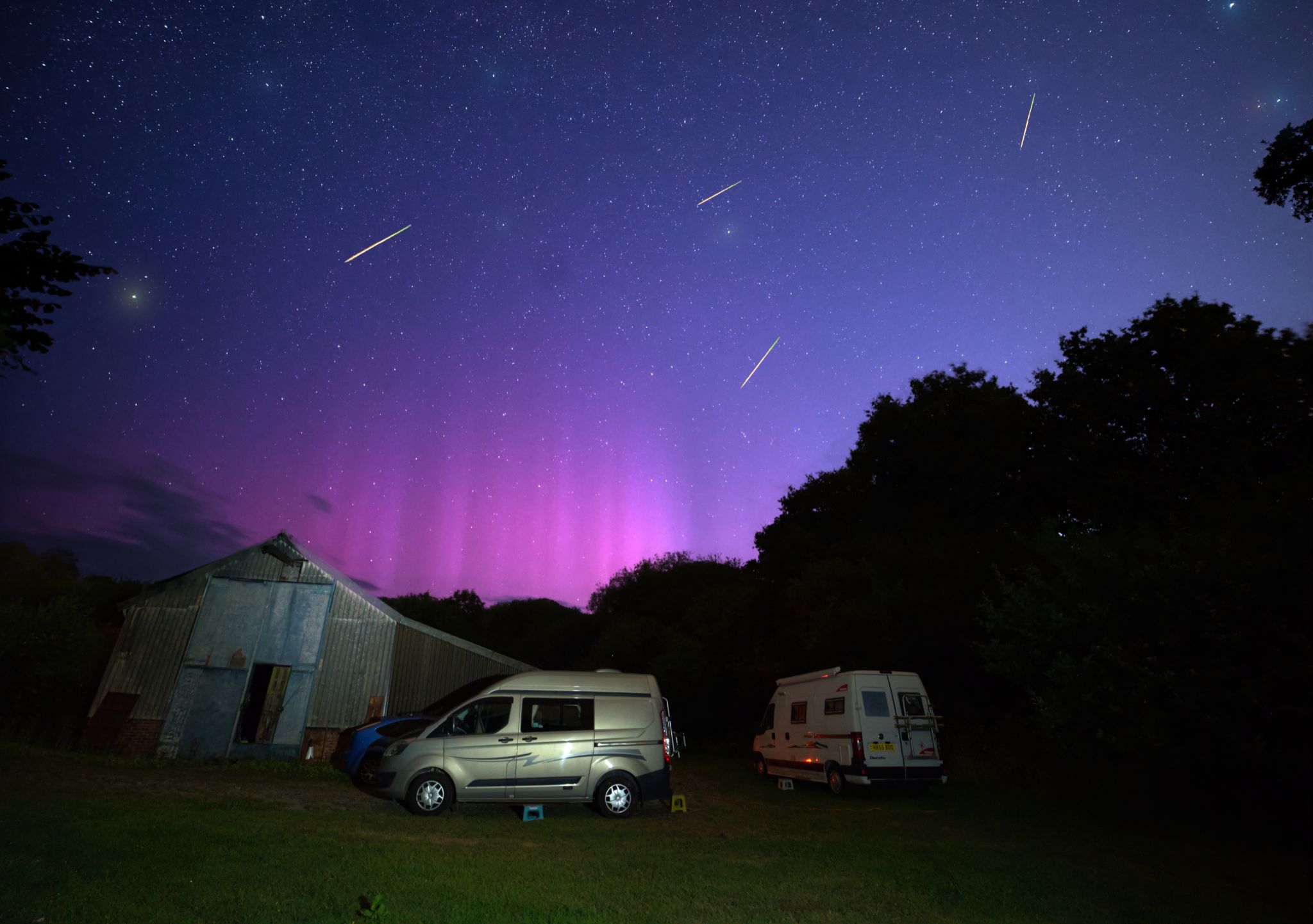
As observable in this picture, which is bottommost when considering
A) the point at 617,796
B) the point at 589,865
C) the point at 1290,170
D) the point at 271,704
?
the point at 589,865

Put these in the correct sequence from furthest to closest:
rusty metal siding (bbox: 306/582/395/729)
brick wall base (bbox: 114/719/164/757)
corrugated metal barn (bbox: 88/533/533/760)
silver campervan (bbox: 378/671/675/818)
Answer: rusty metal siding (bbox: 306/582/395/729) < corrugated metal barn (bbox: 88/533/533/760) < brick wall base (bbox: 114/719/164/757) < silver campervan (bbox: 378/671/675/818)

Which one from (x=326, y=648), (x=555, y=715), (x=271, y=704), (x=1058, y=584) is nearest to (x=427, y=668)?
(x=326, y=648)

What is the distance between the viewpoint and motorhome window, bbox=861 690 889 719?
1388cm

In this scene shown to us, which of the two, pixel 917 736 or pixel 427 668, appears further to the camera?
pixel 427 668

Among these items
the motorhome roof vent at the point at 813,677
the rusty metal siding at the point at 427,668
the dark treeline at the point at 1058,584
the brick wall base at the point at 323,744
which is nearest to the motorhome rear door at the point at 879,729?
the motorhome roof vent at the point at 813,677

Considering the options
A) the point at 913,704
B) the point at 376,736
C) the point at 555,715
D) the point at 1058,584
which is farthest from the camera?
the point at 376,736

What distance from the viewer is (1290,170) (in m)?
11.8

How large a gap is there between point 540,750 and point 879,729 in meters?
7.15

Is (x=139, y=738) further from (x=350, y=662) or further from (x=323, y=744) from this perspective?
(x=350, y=662)

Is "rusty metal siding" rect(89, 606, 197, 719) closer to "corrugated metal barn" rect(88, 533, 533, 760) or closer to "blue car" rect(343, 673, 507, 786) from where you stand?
"corrugated metal barn" rect(88, 533, 533, 760)

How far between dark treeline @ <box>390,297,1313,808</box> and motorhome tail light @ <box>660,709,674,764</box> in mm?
6366

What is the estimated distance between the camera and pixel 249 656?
722 inches

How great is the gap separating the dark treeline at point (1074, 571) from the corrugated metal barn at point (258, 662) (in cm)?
1207

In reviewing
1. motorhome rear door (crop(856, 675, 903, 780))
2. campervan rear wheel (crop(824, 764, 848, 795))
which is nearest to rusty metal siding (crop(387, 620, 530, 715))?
campervan rear wheel (crop(824, 764, 848, 795))
